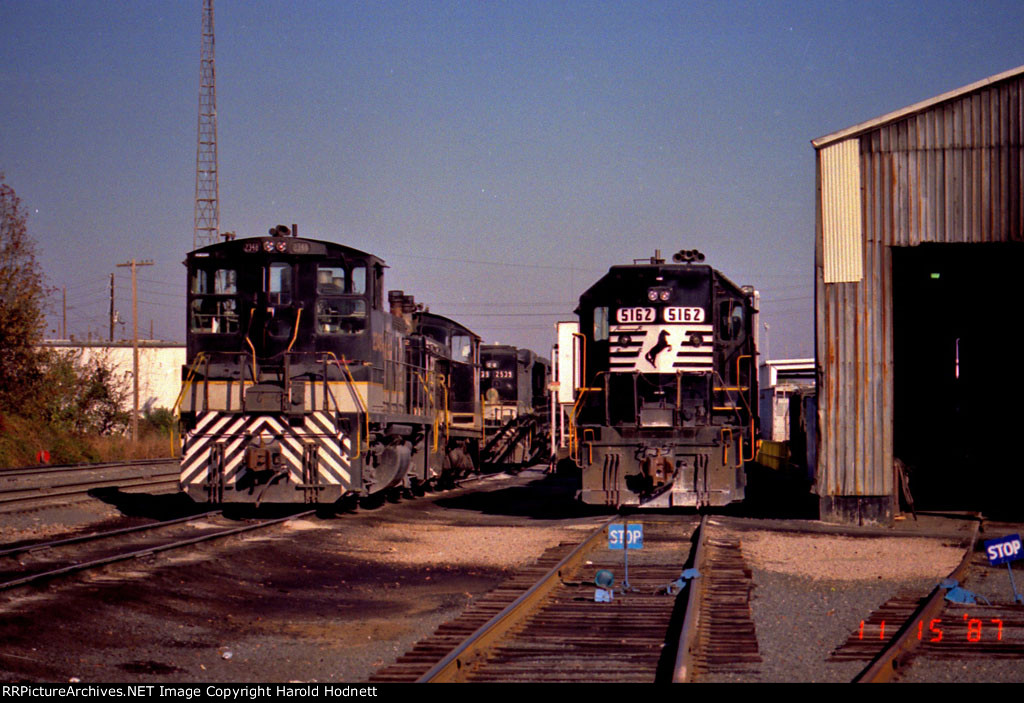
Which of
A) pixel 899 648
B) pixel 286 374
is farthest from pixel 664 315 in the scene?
pixel 899 648

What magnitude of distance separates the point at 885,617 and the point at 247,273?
32.2 feet

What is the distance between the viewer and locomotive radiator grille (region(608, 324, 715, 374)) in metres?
15.1

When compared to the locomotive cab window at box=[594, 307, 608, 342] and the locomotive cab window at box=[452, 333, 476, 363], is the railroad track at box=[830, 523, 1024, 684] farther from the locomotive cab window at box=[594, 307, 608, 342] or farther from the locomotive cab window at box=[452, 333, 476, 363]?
the locomotive cab window at box=[452, 333, 476, 363]

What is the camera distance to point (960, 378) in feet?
71.9

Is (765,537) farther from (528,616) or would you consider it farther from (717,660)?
(717,660)

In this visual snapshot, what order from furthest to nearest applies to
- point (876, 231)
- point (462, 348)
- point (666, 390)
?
point (462, 348), point (666, 390), point (876, 231)

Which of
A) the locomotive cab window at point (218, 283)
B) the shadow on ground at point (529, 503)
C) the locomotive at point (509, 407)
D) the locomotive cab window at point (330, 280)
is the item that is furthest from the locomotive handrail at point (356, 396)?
the locomotive at point (509, 407)

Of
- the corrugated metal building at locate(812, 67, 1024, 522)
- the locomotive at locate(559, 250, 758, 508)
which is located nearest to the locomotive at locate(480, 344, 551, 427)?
the locomotive at locate(559, 250, 758, 508)

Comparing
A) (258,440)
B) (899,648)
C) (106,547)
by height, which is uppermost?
(258,440)

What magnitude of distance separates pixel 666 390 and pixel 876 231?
3.69 meters

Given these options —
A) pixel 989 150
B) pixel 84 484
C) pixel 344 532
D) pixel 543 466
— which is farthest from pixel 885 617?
pixel 543 466

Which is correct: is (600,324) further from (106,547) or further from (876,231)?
(106,547)

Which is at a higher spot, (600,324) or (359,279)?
(359,279)

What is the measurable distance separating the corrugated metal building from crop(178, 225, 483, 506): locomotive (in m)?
6.37
